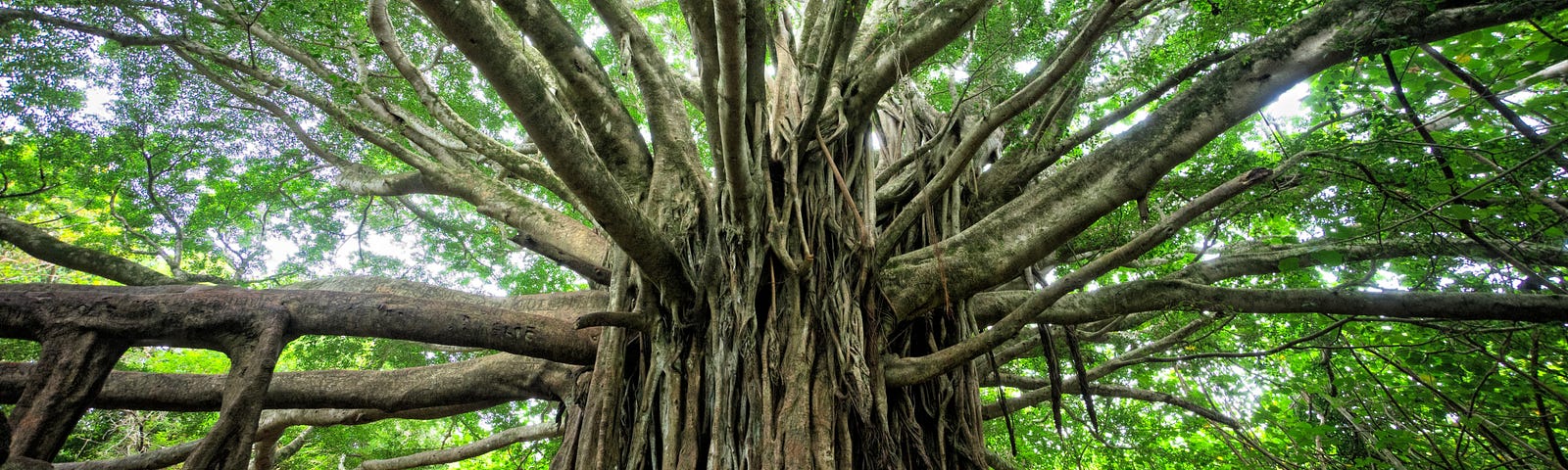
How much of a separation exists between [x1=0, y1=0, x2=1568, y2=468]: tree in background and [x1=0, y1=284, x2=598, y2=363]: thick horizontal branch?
0.01 metres

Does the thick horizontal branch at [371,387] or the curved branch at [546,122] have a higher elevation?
the curved branch at [546,122]

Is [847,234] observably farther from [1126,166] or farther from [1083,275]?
[1126,166]

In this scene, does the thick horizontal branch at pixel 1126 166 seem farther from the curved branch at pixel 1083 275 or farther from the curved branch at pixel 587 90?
the curved branch at pixel 587 90

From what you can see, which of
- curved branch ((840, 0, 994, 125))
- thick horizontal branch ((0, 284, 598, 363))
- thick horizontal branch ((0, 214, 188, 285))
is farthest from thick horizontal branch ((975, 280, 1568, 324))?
thick horizontal branch ((0, 214, 188, 285))

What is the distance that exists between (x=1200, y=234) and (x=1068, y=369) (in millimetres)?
1508

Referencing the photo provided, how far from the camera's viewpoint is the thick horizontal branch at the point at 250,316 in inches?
93.3

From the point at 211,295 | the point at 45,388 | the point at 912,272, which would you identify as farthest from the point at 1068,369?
the point at 45,388

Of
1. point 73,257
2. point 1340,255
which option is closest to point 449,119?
point 73,257

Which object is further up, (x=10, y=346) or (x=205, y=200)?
(x=205, y=200)

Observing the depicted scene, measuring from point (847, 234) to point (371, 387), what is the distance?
2.49 m

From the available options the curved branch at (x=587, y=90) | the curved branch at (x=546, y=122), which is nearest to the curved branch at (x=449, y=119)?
the curved branch at (x=587, y=90)

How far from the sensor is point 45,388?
2.22 metres

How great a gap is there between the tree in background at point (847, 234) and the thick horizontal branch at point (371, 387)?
0.02 metres

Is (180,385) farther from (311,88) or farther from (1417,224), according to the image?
(1417,224)
